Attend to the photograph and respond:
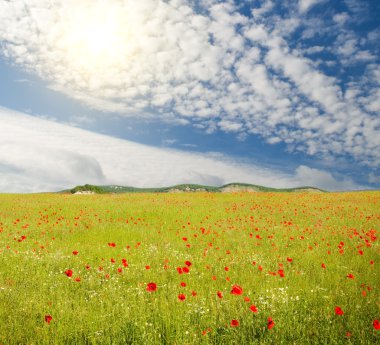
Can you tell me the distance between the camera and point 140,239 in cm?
1368

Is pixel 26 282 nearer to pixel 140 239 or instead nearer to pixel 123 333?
pixel 123 333

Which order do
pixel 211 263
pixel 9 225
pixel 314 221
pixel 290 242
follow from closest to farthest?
pixel 211 263 → pixel 290 242 → pixel 9 225 → pixel 314 221

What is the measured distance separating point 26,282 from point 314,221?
1553 centimetres

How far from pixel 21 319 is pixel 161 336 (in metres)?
2.64

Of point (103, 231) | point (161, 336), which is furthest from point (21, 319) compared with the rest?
point (103, 231)

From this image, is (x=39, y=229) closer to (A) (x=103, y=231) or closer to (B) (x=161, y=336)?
(A) (x=103, y=231)

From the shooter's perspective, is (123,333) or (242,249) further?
(242,249)

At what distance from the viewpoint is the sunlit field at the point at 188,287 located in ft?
16.9

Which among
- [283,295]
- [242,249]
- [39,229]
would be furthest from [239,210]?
[283,295]

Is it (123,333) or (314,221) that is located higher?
(314,221)

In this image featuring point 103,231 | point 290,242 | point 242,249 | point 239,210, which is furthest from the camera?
point 239,210

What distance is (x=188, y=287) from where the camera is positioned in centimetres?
777

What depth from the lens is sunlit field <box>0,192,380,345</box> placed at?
16.9ft

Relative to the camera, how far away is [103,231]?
49.3 ft
